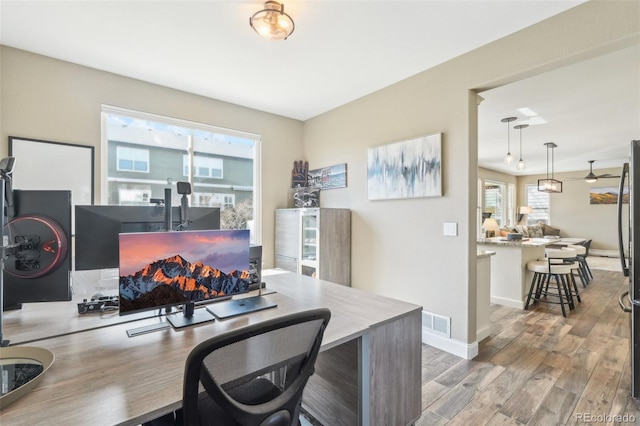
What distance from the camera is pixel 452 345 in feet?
8.80

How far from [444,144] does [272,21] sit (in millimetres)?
1808

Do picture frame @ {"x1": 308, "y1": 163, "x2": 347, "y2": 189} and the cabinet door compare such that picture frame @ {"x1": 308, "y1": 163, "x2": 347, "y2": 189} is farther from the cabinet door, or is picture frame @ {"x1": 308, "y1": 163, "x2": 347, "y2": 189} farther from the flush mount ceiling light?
the flush mount ceiling light

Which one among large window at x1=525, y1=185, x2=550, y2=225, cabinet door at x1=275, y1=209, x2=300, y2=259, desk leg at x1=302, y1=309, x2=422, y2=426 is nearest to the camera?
desk leg at x1=302, y1=309, x2=422, y2=426

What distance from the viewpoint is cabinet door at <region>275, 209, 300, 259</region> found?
3762 millimetres

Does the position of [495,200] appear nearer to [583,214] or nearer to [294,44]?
[583,214]

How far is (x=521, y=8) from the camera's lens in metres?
2.01

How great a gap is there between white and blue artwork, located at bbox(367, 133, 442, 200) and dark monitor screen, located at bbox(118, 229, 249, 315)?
2.02 m

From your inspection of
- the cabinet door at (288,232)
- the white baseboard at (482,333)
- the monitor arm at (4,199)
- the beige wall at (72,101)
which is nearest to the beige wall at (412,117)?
the beige wall at (72,101)

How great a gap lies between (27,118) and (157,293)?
261 centimetres

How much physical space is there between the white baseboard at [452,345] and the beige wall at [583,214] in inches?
360

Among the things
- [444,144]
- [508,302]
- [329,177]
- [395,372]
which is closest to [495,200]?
[508,302]

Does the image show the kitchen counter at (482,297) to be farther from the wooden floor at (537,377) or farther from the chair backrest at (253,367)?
the chair backrest at (253,367)

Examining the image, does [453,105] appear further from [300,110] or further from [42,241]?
[42,241]

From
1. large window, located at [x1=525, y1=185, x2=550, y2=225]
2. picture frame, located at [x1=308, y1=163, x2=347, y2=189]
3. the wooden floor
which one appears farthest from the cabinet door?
large window, located at [x1=525, y1=185, x2=550, y2=225]
